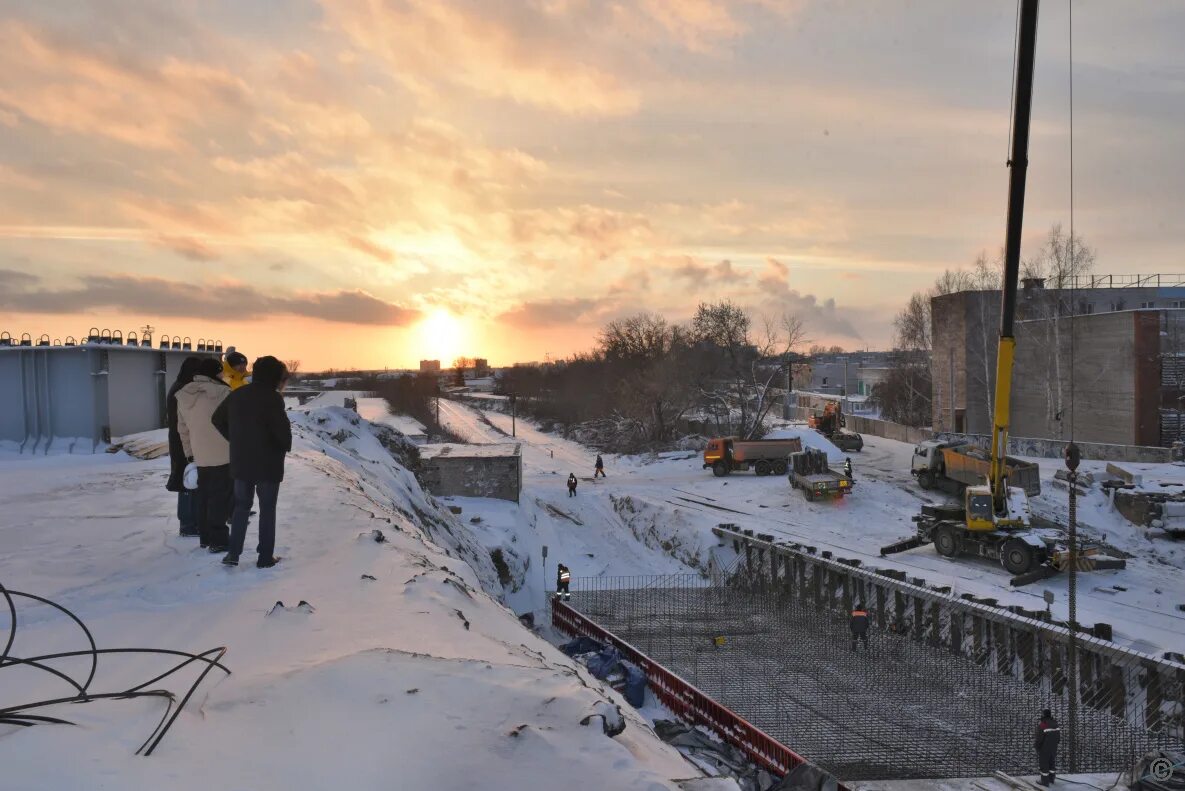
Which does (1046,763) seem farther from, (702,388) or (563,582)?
(702,388)

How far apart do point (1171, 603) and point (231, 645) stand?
19961mm

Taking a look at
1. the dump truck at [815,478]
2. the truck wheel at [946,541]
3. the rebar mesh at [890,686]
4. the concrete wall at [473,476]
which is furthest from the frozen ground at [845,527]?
the rebar mesh at [890,686]

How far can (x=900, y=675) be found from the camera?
50.7 feet

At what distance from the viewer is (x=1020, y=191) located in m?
17.5

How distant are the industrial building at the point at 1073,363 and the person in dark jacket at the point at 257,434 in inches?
1476

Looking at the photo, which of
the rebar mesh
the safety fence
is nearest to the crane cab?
the safety fence

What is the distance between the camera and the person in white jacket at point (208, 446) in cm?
706

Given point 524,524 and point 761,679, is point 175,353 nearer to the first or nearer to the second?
point 524,524

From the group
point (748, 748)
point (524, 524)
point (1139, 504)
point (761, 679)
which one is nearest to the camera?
point (748, 748)

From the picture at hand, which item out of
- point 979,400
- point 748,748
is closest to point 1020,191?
point 748,748

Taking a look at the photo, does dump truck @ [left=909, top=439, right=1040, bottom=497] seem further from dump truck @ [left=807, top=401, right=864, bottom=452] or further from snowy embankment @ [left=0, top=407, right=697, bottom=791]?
snowy embankment @ [left=0, top=407, right=697, bottom=791]

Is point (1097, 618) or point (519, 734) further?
point (1097, 618)

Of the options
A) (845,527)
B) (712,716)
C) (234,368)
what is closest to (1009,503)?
(845,527)

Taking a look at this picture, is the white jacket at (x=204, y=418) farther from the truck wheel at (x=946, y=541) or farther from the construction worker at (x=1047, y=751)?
the truck wheel at (x=946, y=541)
